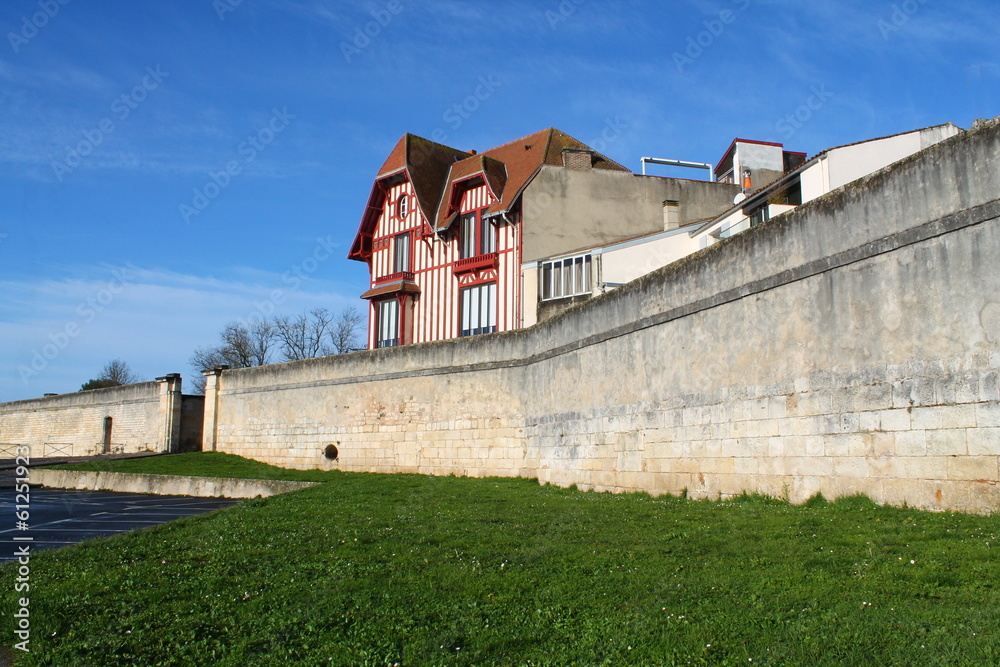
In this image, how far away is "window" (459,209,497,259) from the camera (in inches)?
1128

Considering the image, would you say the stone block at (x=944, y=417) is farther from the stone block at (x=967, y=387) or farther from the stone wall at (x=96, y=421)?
the stone wall at (x=96, y=421)

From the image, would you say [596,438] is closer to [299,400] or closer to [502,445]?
[502,445]

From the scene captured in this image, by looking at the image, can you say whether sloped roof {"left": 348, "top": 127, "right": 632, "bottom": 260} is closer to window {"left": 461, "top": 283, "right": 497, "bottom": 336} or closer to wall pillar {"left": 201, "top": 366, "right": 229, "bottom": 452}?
window {"left": 461, "top": 283, "right": 497, "bottom": 336}

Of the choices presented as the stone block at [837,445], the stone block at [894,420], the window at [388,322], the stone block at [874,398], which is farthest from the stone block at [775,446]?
the window at [388,322]

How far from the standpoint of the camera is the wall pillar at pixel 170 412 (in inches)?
1106

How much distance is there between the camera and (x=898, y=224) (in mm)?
8023

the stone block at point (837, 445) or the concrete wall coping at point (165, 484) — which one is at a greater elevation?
the stone block at point (837, 445)

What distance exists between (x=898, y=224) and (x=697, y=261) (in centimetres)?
351

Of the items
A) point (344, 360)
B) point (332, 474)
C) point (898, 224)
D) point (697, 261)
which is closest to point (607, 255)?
point (344, 360)

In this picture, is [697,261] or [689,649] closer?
[689,649]

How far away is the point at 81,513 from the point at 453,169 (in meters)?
21.4

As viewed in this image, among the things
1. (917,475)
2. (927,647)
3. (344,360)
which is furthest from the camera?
(344,360)

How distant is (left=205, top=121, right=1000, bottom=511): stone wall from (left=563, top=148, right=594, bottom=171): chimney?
39.0 feet

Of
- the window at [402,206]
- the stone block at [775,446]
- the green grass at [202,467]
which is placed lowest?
the green grass at [202,467]
